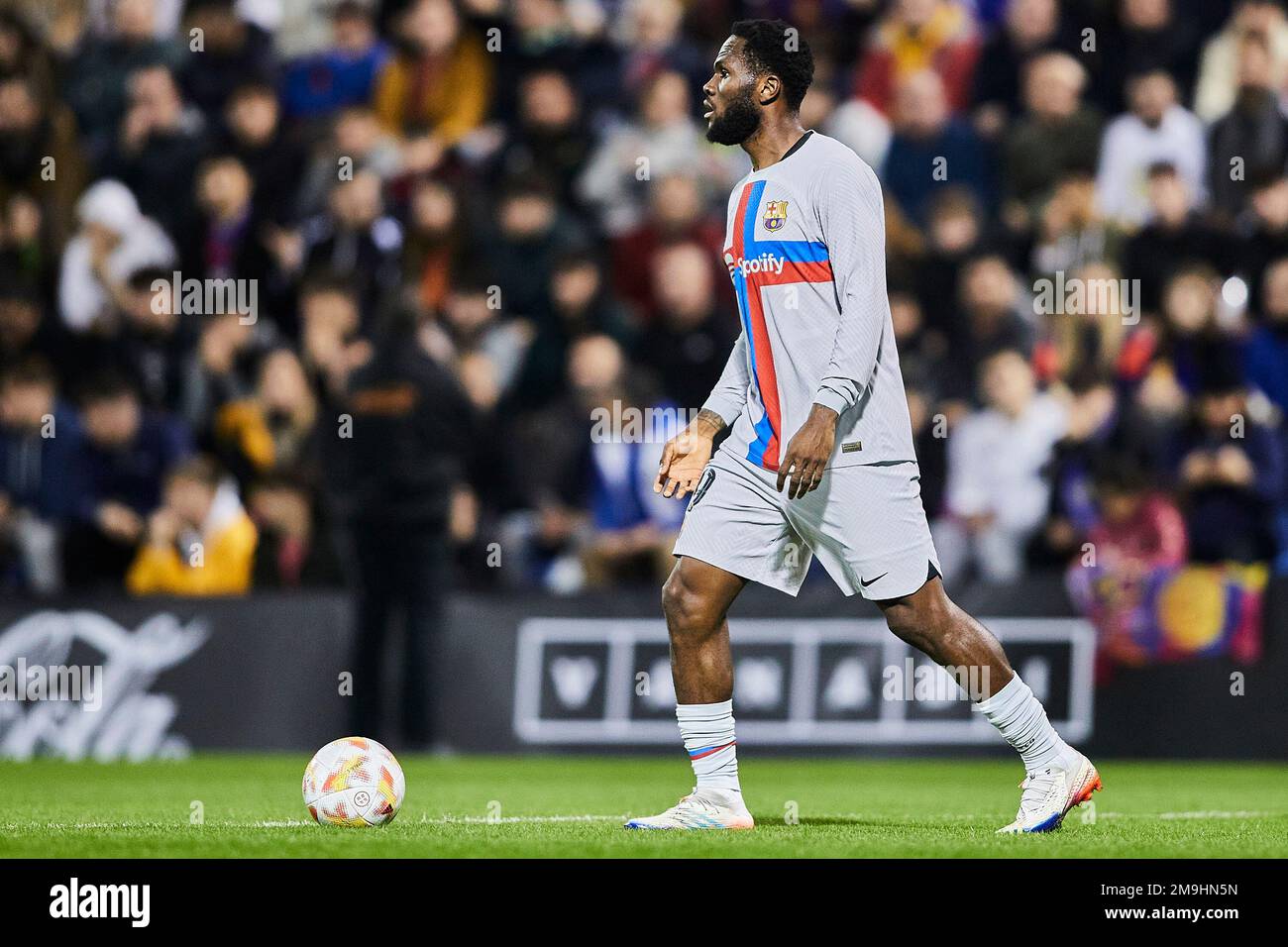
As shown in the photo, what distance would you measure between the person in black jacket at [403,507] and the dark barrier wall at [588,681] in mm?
137

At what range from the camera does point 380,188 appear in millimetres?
15297

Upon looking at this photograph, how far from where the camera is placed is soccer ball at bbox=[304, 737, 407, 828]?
23.8ft

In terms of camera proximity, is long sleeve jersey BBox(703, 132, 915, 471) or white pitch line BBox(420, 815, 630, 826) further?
white pitch line BBox(420, 815, 630, 826)

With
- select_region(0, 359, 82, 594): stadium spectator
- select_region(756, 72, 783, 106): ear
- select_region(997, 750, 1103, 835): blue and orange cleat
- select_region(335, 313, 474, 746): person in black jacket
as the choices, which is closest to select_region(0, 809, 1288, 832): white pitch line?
select_region(997, 750, 1103, 835): blue and orange cleat

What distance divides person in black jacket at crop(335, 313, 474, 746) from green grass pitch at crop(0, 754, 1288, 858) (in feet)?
2.17

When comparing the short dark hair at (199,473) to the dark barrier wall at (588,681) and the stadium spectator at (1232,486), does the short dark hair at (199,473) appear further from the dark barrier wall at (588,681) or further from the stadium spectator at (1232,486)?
the stadium spectator at (1232,486)

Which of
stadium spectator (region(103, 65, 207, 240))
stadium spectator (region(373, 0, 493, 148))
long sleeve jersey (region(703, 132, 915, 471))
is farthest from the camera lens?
stadium spectator (region(373, 0, 493, 148))

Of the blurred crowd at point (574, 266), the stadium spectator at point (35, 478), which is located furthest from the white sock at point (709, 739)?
the stadium spectator at point (35, 478)

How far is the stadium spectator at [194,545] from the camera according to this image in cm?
1383

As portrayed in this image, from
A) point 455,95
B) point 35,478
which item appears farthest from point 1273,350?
point 35,478

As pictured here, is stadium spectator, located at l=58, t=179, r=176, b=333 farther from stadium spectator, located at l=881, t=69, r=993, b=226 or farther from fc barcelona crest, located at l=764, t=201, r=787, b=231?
fc barcelona crest, located at l=764, t=201, r=787, b=231

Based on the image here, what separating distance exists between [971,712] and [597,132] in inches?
217
